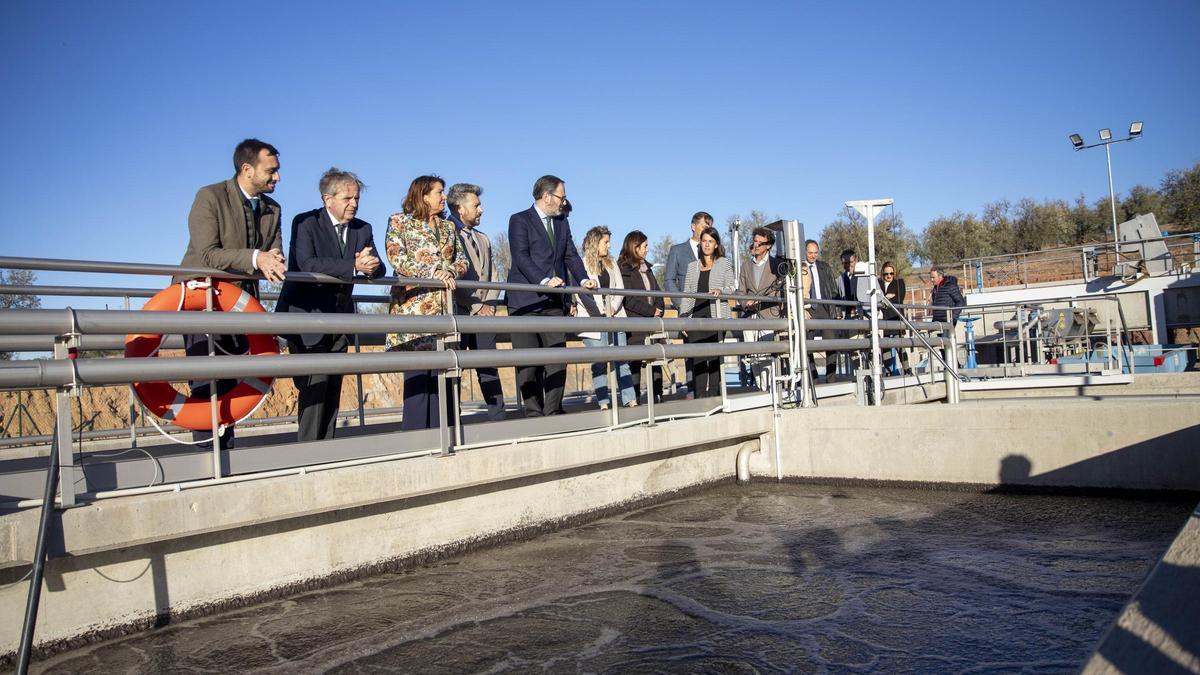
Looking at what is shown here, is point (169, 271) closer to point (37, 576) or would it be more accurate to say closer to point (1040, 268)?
point (37, 576)

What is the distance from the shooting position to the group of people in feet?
17.2

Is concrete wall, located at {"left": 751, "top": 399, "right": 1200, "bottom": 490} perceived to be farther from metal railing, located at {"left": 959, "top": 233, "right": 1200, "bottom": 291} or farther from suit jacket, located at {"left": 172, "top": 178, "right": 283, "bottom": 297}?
metal railing, located at {"left": 959, "top": 233, "right": 1200, "bottom": 291}

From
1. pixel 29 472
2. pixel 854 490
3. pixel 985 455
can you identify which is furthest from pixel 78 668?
pixel 985 455

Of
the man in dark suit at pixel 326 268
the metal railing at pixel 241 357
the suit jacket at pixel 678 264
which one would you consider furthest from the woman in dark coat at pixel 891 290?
the man in dark suit at pixel 326 268

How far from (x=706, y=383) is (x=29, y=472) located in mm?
6065

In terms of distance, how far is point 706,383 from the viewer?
891 cm

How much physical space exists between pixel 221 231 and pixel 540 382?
277 cm

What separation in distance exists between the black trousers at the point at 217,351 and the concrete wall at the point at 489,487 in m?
0.60

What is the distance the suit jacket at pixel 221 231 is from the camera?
4879 mm

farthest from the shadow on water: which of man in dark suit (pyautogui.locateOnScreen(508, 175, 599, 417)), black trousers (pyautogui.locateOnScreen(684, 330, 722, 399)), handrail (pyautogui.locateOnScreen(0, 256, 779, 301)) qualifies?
black trousers (pyautogui.locateOnScreen(684, 330, 722, 399))

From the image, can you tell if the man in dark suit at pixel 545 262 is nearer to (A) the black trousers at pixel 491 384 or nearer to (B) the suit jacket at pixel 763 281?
(A) the black trousers at pixel 491 384

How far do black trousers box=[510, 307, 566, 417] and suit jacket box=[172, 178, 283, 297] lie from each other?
2275 millimetres

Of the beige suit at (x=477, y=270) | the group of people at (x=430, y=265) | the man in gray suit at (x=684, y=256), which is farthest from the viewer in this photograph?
the man in gray suit at (x=684, y=256)

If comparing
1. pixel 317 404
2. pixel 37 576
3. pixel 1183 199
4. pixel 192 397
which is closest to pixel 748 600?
pixel 317 404
